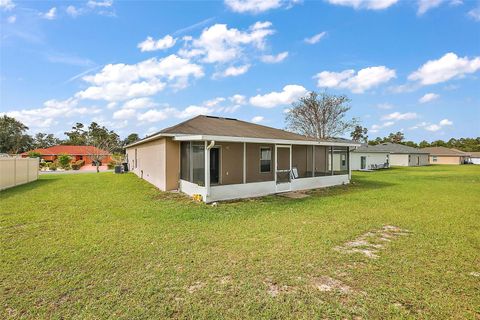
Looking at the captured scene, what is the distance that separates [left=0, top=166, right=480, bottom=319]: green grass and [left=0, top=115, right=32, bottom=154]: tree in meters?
54.0

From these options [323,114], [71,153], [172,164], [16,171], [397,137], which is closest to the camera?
[172,164]

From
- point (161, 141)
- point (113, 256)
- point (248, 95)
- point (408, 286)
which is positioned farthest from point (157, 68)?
→ point (408, 286)

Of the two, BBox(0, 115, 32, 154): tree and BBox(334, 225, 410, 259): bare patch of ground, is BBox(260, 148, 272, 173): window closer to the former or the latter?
BBox(334, 225, 410, 259): bare patch of ground

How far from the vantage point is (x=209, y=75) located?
62.8 ft

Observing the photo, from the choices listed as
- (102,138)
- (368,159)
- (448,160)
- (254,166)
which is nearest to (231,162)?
(254,166)

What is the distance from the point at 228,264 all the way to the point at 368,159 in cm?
3152

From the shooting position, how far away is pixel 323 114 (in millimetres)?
35156

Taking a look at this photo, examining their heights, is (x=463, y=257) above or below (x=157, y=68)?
below

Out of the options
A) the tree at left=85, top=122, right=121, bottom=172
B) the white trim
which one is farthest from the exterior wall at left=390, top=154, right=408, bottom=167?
the tree at left=85, top=122, right=121, bottom=172

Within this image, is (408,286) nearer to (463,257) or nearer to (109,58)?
(463,257)

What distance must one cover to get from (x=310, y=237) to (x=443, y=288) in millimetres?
2375

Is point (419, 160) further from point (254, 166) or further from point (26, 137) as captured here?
point (26, 137)

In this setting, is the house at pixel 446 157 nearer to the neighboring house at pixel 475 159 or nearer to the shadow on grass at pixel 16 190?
the neighboring house at pixel 475 159

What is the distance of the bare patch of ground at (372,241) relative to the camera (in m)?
4.73
